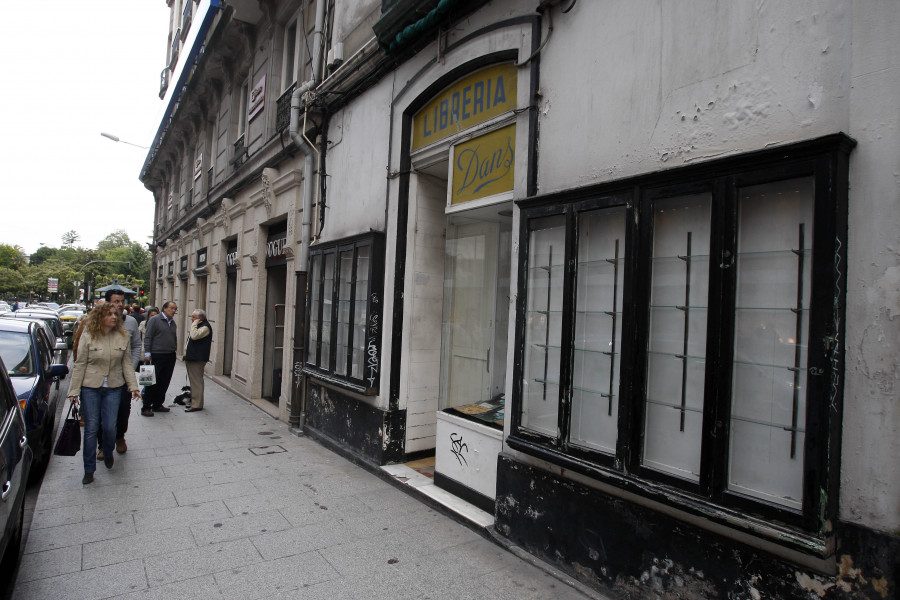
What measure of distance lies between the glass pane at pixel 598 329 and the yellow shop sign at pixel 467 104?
64.2 inches

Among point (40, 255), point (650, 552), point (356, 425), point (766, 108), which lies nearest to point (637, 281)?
point (766, 108)

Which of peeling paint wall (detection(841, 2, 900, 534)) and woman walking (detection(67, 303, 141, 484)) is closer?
peeling paint wall (detection(841, 2, 900, 534))

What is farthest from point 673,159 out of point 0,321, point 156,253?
point 156,253

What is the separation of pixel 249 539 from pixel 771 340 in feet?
12.7

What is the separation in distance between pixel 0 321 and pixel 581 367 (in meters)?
7.62

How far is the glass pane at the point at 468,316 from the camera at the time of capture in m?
5.82

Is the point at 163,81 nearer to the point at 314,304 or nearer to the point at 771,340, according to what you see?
the point at 314,304

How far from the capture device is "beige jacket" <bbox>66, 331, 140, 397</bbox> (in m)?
5.30

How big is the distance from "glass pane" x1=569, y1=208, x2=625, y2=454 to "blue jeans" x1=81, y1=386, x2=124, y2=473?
473cm

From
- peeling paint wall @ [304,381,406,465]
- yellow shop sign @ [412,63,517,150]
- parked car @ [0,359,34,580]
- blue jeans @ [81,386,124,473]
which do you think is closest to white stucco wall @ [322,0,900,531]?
yellow shop sign @ [412,63,517,150]

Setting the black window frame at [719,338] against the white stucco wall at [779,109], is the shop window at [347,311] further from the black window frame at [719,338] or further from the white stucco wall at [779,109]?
the white stucco wall at [779,109]

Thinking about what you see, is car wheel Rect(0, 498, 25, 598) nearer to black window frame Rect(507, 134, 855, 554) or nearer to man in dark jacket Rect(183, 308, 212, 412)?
black window frame Rect(507, 134, 855, 554)

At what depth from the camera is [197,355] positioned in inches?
352

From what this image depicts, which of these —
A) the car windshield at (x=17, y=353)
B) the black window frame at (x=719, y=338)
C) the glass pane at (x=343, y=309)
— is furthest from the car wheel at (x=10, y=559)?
the glass pane at (x=343, y=309)
